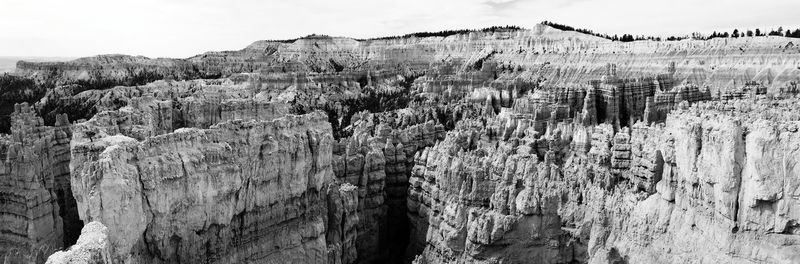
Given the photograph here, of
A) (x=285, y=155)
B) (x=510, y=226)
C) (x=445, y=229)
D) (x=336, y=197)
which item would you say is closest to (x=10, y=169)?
(x=285, y=155)

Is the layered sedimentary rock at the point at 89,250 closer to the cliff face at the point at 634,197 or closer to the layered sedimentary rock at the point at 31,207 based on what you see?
the layered sedimentary rock at the point at 31,207

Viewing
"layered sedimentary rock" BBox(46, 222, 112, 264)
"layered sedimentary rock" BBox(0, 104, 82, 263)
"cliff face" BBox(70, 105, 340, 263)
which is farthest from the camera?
"layered sedimentary rock" BBox(0, 104, 82, 263)

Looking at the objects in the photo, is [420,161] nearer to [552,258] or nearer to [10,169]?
[552,258]

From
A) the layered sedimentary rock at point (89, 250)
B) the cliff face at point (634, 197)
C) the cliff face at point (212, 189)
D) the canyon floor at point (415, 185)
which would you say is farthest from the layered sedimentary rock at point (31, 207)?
the cliff face at point (634, 197)

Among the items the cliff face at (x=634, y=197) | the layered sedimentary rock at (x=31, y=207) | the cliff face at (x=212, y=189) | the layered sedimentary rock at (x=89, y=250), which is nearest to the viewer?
the layered sedimentary rock at (x=89, y=250)

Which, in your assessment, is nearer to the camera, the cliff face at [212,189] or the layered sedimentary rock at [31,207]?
the cliff face at [212,189]

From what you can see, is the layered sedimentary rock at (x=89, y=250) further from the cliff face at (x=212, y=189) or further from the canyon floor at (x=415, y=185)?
the cliff face at (x=212, y=189)

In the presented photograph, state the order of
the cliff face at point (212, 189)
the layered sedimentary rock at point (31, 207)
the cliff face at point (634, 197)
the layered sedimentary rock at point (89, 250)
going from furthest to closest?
the layered sedimentary rock at point (31, 207) < the cliff face at point (212, 189) < the cliff face at point (634, 197) < the layered sedimentary rock at point (89, 250)

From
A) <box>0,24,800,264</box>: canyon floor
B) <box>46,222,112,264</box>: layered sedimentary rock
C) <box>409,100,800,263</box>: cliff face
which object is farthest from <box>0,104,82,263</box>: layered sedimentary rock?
<box>409,100,800,263</box>: cliff face

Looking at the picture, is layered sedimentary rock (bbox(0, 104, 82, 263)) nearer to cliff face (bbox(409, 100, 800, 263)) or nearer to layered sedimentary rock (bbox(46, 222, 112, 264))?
layered sedimentary rock (bbox(46, 222, 112, 264))

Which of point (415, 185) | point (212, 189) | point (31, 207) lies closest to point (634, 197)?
point (415, 185)

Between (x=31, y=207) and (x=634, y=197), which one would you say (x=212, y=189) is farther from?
(x=634, y=197)
